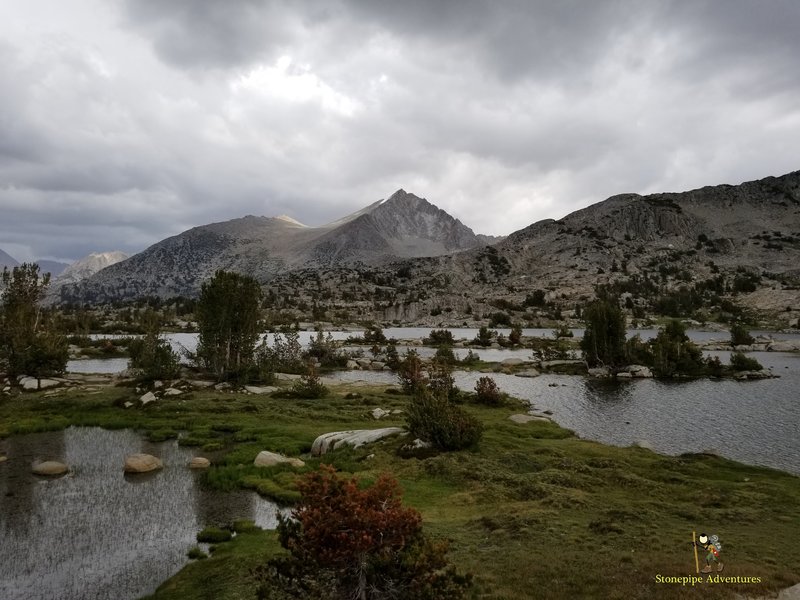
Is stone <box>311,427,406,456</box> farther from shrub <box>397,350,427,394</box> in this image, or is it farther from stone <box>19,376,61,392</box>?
stone <box>19,376,61,392</box>

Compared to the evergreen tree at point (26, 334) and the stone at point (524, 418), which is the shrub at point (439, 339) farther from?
the evergreen tree at point (26, 334)

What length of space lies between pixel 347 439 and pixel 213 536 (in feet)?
52.1

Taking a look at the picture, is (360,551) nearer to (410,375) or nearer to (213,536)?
(213,536)

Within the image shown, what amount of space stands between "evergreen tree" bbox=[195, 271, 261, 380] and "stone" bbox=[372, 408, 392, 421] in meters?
26.8

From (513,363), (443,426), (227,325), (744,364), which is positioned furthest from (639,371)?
(227,325)

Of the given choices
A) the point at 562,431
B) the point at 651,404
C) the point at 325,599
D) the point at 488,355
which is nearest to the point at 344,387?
the point at 562,431

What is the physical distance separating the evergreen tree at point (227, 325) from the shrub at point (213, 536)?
49091 millimetres

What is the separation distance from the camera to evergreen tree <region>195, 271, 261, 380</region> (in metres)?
70.8

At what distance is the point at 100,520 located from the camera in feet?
84.0

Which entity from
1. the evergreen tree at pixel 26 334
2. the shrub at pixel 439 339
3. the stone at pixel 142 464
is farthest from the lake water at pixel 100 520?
the shrub at pixel 439 339

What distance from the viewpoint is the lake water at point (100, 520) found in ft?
64.2

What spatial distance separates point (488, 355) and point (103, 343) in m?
94.2

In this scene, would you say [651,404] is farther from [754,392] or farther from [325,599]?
[325,599]

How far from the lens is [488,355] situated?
4616 inches
